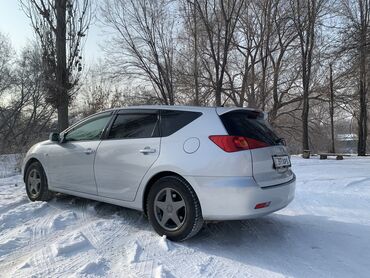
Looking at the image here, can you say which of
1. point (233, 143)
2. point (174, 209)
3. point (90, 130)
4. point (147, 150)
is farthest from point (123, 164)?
point (233, 143)

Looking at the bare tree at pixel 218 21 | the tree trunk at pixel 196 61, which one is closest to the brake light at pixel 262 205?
the bare tree at pixel 218 21

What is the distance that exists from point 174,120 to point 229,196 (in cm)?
120

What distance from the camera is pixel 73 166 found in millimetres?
5770

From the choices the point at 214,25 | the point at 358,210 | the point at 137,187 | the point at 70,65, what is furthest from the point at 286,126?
the point at 137,187

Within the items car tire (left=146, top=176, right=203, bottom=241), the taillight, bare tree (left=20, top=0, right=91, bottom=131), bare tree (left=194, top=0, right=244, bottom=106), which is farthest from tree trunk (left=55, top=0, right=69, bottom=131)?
bare tree (left=194, top=0, right=244, bottom=106)

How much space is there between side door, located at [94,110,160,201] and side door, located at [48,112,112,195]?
195 millimetres

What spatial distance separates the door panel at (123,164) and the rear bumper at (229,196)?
0.73 m

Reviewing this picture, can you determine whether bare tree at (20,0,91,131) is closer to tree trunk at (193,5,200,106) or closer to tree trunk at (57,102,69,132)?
tree trunk at (57,102,69,132)

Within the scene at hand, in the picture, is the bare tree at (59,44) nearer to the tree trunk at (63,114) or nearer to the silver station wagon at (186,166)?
the tree trunk at (63,114)

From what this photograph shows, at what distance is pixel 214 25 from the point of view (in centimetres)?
2155

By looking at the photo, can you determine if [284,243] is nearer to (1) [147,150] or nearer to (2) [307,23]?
(1) [147,150]

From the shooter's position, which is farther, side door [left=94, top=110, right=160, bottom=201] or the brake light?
side door [left=94, top=110, right=160, bottom=201]

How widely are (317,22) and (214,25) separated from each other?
5944 mm

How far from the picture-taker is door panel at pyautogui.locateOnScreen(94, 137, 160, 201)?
4.76m
